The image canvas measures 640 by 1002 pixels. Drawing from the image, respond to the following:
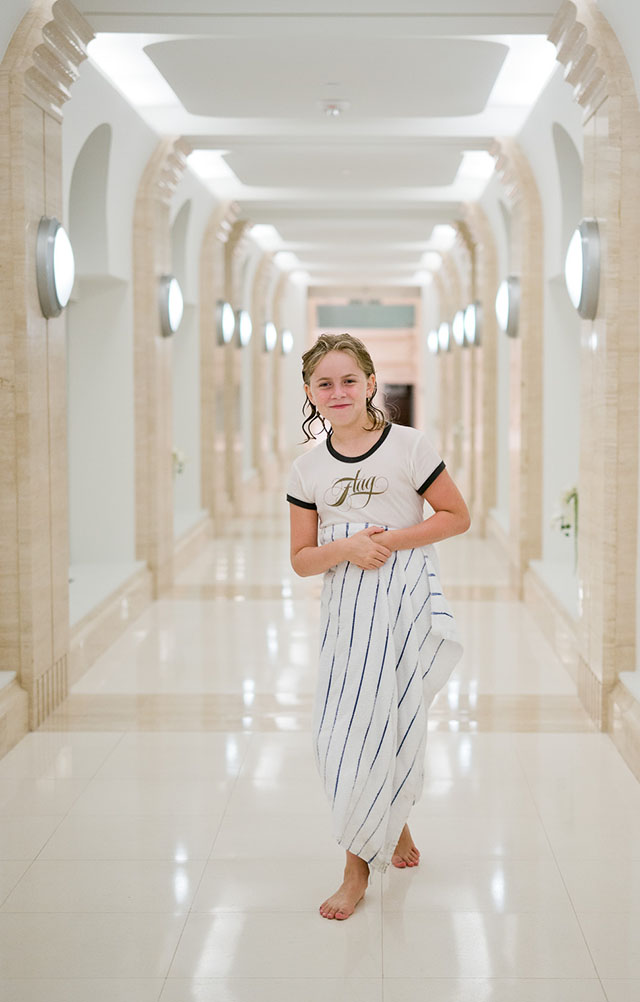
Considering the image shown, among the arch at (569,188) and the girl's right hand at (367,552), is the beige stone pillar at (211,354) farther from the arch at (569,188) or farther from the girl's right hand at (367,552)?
the girl's right hand at (367,552)

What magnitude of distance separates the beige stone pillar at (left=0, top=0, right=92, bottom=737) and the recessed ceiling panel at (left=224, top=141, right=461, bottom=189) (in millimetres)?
3343

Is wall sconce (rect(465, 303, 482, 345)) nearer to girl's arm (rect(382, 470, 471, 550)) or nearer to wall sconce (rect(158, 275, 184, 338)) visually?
wall sconce (rect(158, 275, 184, 338))

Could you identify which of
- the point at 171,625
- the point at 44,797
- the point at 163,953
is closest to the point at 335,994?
the point at 163,953

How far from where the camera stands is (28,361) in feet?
16.0

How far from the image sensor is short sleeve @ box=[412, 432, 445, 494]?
10.6 ft

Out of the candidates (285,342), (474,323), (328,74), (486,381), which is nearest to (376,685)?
(328,74)

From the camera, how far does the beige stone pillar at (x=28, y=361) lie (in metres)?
4.79

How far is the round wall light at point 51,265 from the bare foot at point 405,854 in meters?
2.70

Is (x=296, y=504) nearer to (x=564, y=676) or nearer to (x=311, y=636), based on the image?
(x=564, y=676)

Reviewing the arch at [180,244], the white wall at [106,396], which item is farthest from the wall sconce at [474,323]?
Answer: the white wall at [106,396]

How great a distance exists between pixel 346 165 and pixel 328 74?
8.60 feet

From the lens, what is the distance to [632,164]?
4777mm

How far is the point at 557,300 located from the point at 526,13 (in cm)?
314

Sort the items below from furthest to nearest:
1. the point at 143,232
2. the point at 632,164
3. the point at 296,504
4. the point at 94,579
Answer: the point at 143,232 → the point at 94,579 → the point at 632,164 → the point at 296,504
